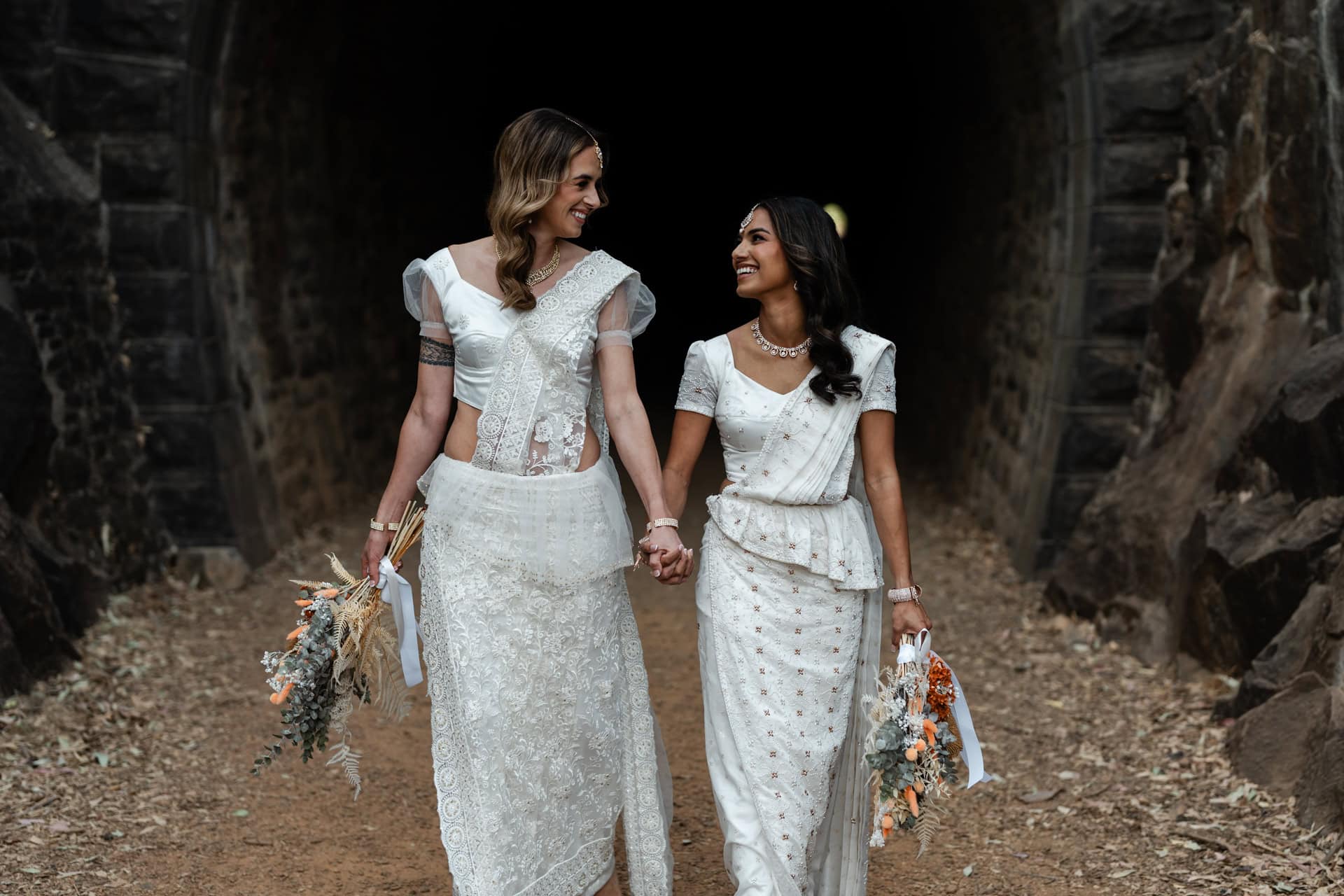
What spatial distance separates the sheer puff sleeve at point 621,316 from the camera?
3.17m

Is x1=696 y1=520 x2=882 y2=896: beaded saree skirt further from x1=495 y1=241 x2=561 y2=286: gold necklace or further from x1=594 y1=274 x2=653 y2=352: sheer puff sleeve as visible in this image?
x1=495 y1=241 x2=561 y2=286: gold necklace

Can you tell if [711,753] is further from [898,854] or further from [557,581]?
[898,854]

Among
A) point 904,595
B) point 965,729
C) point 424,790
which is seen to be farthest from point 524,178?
point 424,790

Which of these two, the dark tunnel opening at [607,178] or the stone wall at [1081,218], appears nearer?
the stone wall at [1081,218]

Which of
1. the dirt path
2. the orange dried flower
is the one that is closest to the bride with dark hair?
the orange dried flower

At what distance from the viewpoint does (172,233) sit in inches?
259

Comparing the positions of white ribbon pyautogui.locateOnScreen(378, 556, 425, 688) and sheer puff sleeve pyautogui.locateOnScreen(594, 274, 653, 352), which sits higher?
sheer puff sleeve pyautogui.locateOnScreen(594, 274, 653, 352)

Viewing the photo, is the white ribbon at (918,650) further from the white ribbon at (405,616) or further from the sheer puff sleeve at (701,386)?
the white ribbon at (405,616)

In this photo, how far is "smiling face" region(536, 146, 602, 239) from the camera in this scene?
309 centimetres

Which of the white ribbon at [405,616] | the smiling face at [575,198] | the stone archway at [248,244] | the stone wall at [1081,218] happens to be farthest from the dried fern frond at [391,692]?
the stone wall at [1081,218]

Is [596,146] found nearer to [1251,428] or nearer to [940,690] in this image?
[940,690]

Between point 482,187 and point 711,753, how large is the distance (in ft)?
30.6

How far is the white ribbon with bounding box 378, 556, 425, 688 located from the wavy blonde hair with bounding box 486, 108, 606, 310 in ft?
2.37

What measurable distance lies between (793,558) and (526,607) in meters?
0.63
